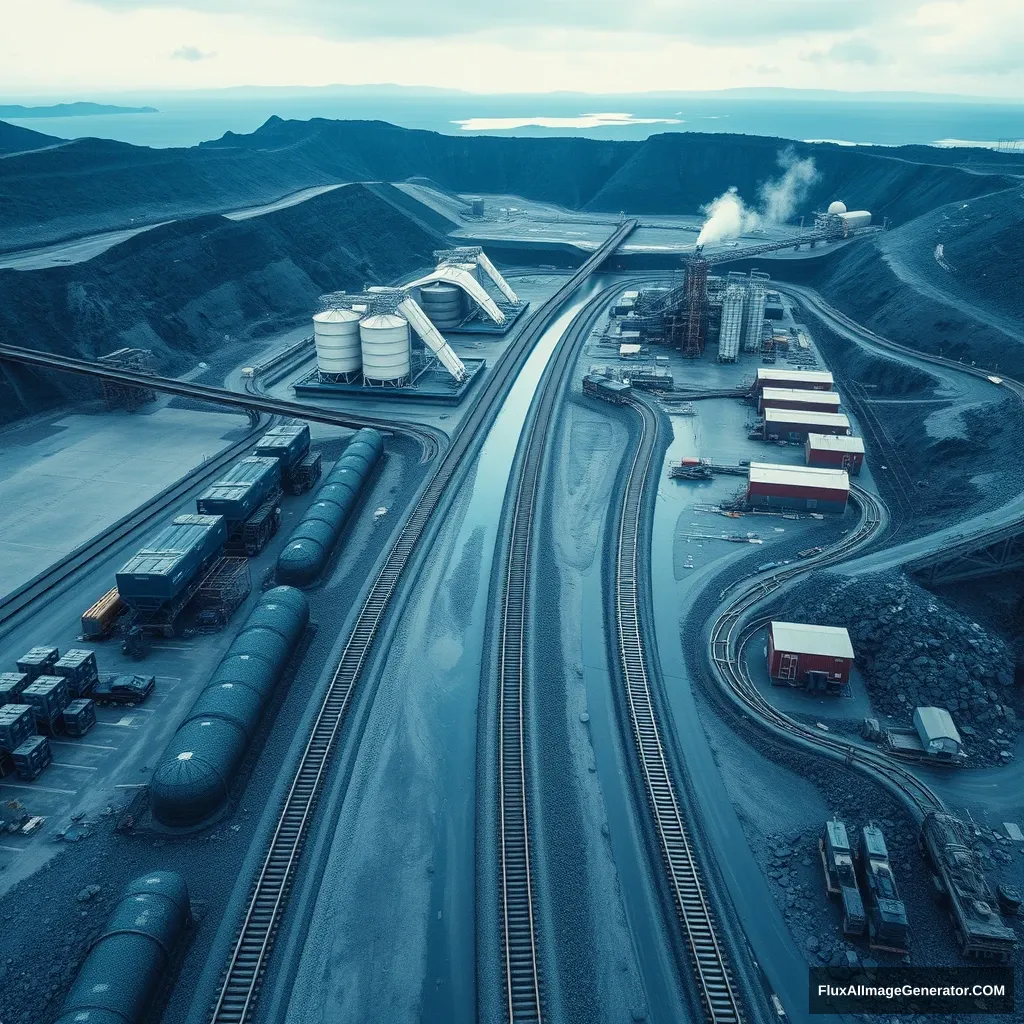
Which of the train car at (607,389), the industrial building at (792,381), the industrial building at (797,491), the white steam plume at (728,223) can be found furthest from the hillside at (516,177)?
the industrial building at (797,491)

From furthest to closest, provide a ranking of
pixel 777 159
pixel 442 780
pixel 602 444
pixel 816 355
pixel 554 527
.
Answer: pixel 777 159 → pixel 816 355 → pixel 602 444 → pixel 554 527 → pixel 442 780

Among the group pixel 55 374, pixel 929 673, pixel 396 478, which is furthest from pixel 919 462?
pixel 55 374

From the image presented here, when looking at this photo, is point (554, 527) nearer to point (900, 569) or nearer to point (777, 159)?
point (900, 569)

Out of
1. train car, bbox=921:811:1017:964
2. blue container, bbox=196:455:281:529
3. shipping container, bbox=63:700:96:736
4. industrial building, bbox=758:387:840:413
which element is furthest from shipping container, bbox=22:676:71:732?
industrial building, bbox=758:387:840:413

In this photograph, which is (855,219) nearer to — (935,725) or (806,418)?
(806,418)

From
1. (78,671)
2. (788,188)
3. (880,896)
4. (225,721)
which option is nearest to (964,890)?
(880,896)

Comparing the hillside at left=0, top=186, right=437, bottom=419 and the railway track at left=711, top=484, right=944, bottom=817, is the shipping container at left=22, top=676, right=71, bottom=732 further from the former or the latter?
the hillside at left=0, top=186, right=437, bottom=419

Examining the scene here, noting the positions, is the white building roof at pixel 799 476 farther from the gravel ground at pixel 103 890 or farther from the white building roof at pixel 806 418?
the gravel ground at pixel 103 890
